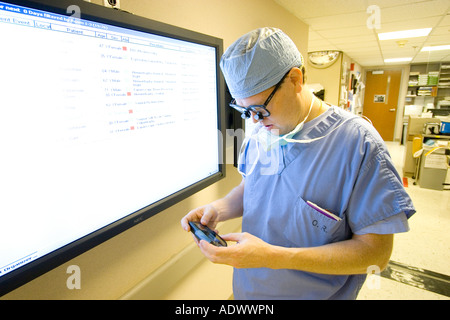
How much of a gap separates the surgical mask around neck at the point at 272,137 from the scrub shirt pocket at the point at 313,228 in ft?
0.74

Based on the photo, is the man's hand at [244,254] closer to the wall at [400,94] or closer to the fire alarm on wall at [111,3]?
the fire alarm on wall at [111,3]

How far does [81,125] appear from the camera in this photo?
2.20 ft

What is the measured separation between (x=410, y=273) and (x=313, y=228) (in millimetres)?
2002

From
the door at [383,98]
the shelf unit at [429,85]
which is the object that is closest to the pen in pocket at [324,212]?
the shelf unit at [429,85]

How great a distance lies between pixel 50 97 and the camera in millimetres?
598

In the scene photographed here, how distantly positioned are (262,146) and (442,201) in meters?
3.76

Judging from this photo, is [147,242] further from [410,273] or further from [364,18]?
[364,18]

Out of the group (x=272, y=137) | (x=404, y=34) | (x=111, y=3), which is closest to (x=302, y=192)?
(x=272, y=137)

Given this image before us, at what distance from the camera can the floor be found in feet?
4.87

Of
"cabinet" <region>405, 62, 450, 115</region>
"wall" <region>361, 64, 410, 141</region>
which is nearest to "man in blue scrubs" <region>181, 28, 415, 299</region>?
"cabinet" <region>405, 62, 450, 115</region>

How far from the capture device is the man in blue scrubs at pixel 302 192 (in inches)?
30.1

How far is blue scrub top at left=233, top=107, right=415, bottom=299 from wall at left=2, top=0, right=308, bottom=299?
0.38 meters

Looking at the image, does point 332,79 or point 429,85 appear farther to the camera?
point 429,85
